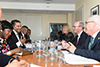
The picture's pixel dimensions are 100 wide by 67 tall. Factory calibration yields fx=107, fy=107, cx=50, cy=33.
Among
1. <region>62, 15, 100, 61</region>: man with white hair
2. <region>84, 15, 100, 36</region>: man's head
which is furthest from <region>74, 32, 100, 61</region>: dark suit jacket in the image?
<region>84, 15, 100, 36</region>: man's head

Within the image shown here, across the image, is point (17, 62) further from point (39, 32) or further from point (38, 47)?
point (39, 32)

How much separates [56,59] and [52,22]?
7.43m

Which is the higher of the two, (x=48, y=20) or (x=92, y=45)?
(x=48, y=20)

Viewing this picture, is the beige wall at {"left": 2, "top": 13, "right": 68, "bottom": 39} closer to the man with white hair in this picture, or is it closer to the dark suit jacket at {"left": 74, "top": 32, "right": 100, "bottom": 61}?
the man with white hair

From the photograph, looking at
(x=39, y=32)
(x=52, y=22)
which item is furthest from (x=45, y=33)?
(x=52, y=22)

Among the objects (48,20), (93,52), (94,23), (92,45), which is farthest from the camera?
(48,20)

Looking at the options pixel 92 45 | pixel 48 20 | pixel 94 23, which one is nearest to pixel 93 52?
pixel 92 45

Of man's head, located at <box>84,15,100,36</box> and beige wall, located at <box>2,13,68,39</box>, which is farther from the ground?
beige wall, located at <box>2,13,68,39</box>

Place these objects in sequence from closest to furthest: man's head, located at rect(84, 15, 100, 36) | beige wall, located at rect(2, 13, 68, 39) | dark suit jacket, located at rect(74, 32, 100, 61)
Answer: dark suit jacket, located at rect(74, 32, 100, 61) < man's head, located at rect(84, 15, 100, 36) < beige wall, located at rect(2, 13, 68, 39)

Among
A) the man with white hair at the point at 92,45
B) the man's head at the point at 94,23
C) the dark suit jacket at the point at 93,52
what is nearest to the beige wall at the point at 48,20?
the man with white hair at the point at 92,45

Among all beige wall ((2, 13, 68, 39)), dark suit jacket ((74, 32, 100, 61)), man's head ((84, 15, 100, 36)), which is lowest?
dark suit jacket ((74, 32, 100, 61))

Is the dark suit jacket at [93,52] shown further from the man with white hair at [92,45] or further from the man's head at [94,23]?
the man's head at [94,23]

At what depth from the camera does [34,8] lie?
260 inches

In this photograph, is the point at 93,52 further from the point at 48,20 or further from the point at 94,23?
the point at 48,20
